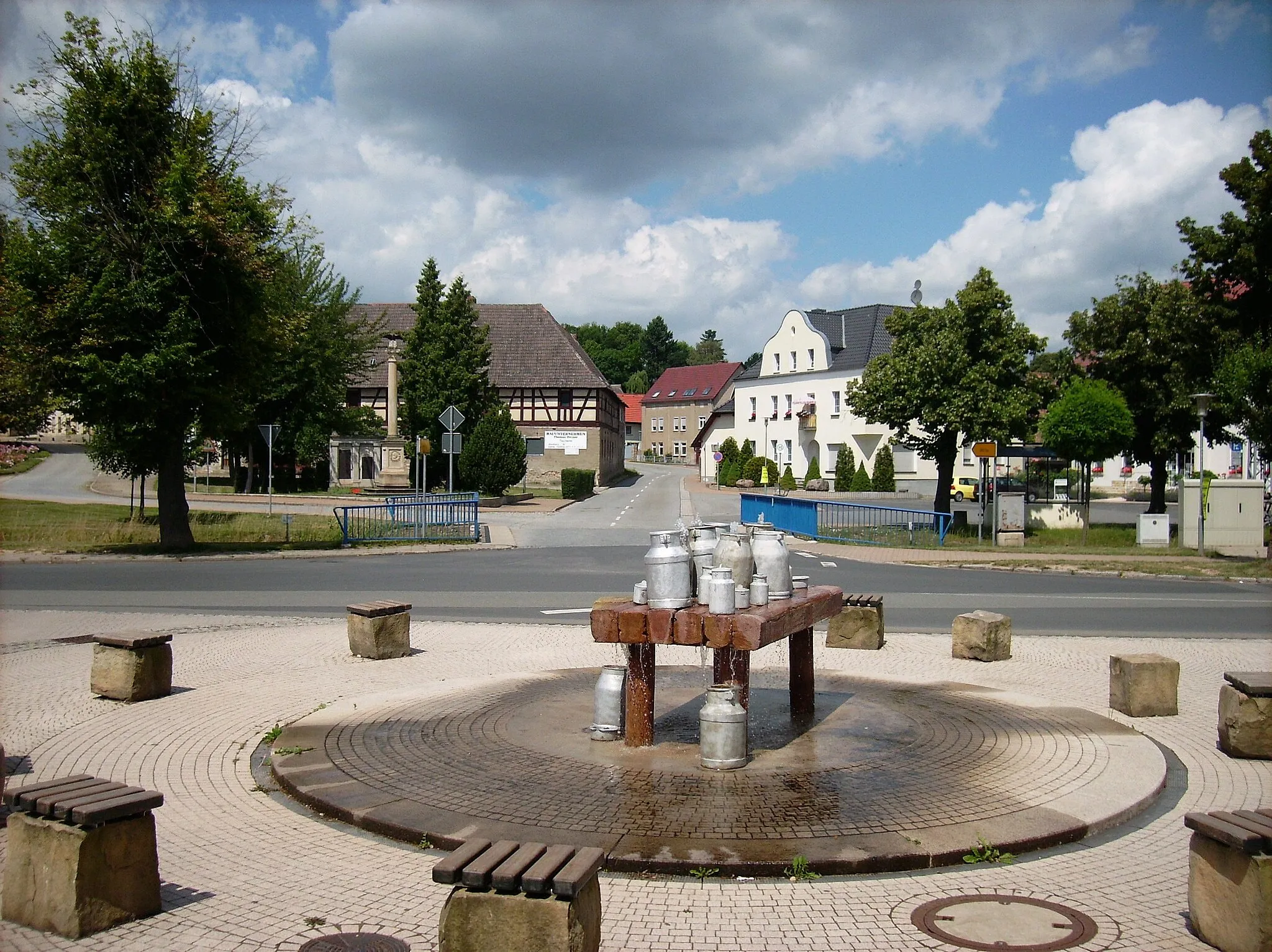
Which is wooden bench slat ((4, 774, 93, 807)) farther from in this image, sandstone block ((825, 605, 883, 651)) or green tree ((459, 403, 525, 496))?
green tree ((459, 403, 525, 496))

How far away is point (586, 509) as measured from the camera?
43.4 m

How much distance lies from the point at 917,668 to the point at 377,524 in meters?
19.9

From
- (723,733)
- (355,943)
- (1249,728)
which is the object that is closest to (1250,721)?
(1249,728)

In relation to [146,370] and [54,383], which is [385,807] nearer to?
[146,370]

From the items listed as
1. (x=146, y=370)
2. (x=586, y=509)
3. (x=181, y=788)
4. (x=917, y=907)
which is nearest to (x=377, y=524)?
(x=146, y=370)

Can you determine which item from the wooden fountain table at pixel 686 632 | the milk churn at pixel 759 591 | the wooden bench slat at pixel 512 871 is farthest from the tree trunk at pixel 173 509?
the wooden bench slat at pixel 512 871

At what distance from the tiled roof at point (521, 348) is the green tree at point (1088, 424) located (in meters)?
36.1

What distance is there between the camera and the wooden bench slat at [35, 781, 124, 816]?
4758 millimetres

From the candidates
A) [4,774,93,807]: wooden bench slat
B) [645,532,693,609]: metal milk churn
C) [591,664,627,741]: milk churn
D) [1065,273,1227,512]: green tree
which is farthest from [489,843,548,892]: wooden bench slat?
[1065,273,1227,512]: green tree

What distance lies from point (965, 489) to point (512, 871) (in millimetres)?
57815

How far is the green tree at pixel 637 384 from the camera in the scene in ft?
492

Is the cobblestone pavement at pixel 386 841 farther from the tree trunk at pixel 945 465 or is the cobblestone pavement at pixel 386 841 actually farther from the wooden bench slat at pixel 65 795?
the tree trunk at pixel 945 465

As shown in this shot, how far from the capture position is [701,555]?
7438 millimetres

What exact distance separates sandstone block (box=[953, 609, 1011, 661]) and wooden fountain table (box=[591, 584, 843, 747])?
14.7 feet
